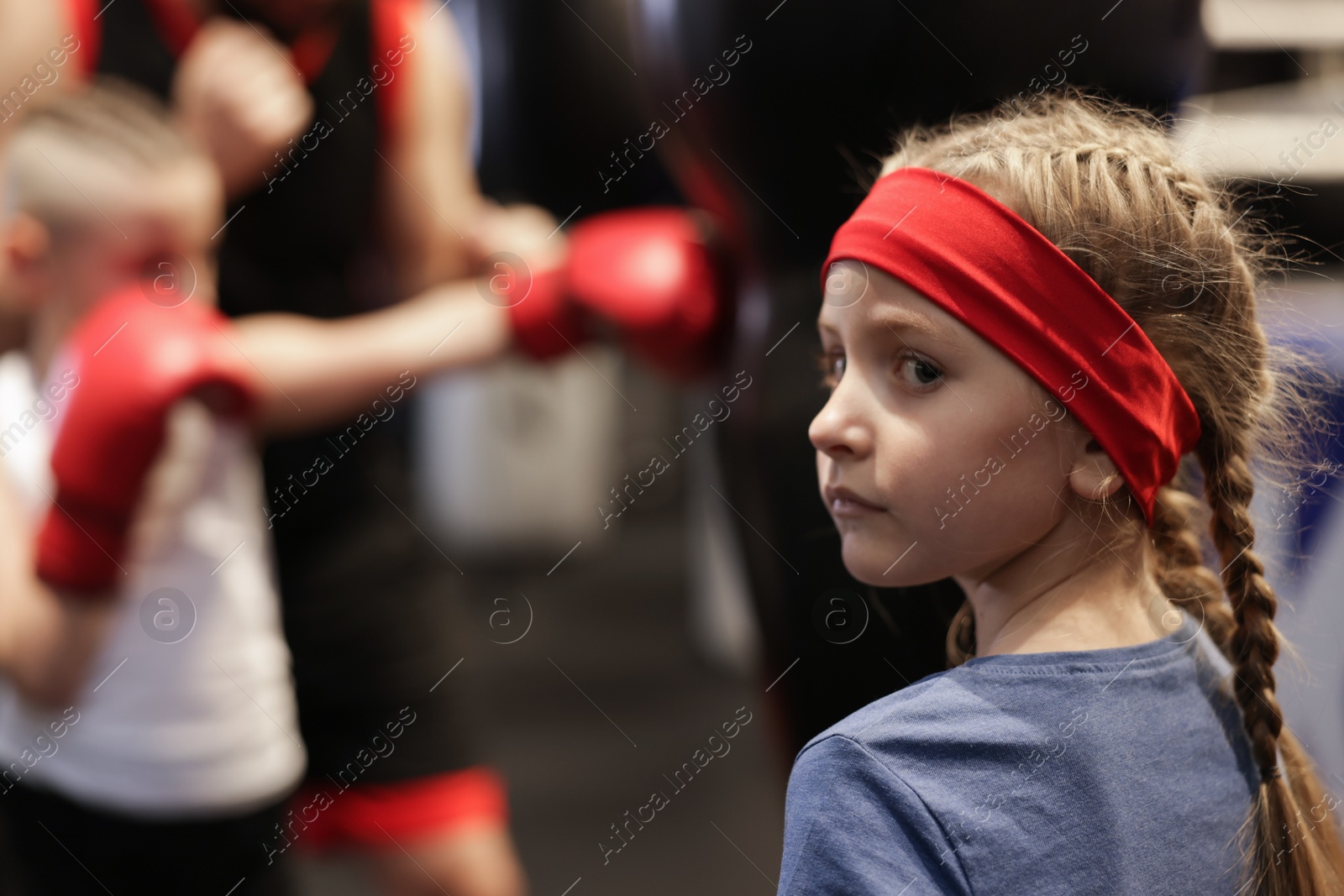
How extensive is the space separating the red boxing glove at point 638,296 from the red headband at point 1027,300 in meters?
0.55

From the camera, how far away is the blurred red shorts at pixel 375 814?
1.14m

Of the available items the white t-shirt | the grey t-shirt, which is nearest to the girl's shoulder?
the grey t-shirt

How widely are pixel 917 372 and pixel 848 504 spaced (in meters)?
0.07

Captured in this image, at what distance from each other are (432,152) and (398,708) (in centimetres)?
64

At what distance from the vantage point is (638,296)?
106 cm

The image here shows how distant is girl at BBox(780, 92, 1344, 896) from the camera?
47 centimetres

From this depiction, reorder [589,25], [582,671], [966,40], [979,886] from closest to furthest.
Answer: [979,886] < [966,40] < [589,25] < [582,671]

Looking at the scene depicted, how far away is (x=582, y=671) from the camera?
256cm

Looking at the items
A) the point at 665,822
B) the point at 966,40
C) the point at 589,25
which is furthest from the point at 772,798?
the point at 966,40

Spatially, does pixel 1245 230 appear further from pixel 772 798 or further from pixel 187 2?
pixel 772 798
